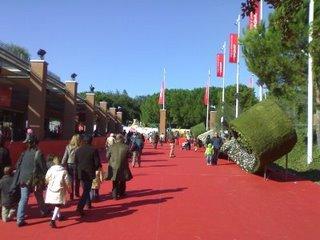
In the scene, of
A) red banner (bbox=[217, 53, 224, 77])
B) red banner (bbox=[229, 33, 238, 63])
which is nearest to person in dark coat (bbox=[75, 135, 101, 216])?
red banner (bbox=[229, 33, 238, 63])

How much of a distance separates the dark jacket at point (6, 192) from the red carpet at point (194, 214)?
0.40 metres

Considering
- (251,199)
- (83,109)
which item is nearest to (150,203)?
(251,199)

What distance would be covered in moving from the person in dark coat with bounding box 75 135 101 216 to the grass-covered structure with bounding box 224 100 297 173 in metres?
7.68

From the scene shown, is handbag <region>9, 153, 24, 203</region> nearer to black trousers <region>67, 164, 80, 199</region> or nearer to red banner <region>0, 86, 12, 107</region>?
black trousers <region>67, 164, 80, 199</region>

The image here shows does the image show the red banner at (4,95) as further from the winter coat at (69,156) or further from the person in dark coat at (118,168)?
the winter coat at (69,156)

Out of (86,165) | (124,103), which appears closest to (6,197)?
(86,165)

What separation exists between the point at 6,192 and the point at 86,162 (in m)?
1.79

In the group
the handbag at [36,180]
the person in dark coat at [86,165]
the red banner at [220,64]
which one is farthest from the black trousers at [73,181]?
the red banner at [220,64]

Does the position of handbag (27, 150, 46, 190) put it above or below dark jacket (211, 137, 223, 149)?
below

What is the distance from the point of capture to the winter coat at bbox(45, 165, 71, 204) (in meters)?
10.8

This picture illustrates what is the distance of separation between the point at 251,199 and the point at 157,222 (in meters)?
4.20

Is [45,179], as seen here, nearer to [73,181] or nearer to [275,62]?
[73,181]

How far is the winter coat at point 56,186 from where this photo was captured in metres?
10.8

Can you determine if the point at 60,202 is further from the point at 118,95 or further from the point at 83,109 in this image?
the point at 118,95
